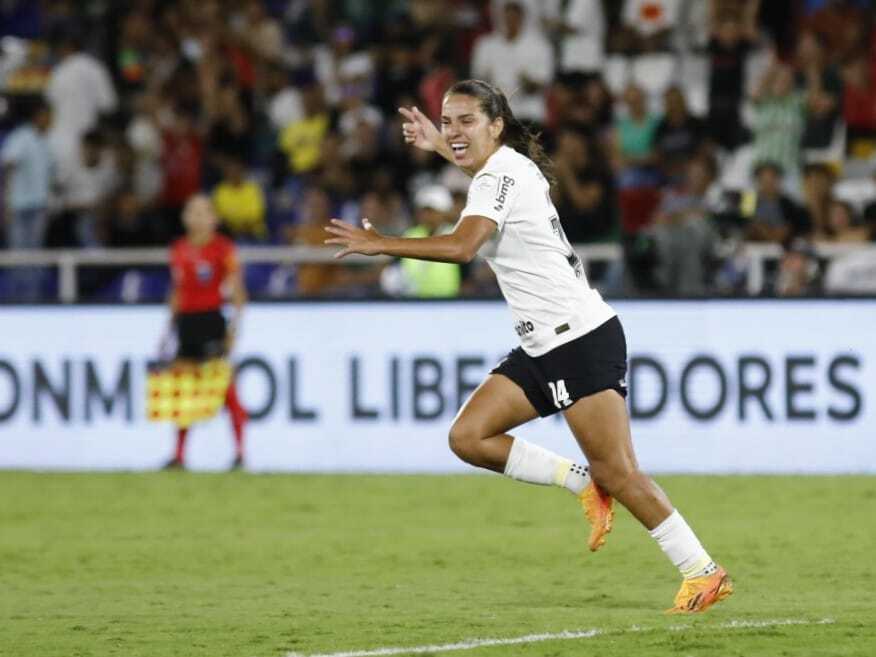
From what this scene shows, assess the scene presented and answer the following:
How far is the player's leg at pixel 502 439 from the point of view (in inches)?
346

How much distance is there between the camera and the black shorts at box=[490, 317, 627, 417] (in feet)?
28.0

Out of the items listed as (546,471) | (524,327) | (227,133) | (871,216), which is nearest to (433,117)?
(227,133)

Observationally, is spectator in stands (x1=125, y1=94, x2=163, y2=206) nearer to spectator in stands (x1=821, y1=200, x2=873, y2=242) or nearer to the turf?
the turf

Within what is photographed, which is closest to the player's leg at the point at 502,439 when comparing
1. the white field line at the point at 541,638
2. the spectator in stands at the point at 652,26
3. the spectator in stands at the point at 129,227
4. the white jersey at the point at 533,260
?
the white jersey at the point at 533,260

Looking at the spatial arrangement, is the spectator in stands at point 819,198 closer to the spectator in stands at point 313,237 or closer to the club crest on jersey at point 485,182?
the spectator in stands at point 313,237

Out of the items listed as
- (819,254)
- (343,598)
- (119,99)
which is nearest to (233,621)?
(343,598)

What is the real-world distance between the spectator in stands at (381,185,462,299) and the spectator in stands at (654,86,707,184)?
2205 millimetres

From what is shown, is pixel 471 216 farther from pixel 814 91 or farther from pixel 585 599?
pixel 814 91

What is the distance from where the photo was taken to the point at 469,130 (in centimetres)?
859

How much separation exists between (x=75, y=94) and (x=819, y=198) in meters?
8.08

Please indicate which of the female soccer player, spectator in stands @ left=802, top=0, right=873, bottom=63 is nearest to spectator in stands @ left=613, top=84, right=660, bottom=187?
spectator in stands @ left=802, top=0, right=873, bottom=63

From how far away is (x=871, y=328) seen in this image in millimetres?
15086

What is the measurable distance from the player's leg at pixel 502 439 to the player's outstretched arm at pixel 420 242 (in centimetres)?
84

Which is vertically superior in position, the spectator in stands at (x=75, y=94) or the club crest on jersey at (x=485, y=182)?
the spectator in stands at (x=75, y=94)
